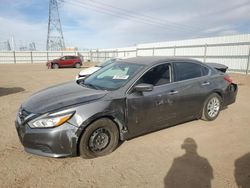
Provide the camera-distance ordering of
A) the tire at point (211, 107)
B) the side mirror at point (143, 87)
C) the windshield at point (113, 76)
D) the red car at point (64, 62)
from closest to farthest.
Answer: the side mirror at point (143, 87) → the windshield at point (113, 76) → the tire at point (211, 107) → the red car at point (64, 62)

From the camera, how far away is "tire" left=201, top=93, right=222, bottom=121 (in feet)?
14.8

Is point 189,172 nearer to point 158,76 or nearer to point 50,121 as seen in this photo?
point 158,76

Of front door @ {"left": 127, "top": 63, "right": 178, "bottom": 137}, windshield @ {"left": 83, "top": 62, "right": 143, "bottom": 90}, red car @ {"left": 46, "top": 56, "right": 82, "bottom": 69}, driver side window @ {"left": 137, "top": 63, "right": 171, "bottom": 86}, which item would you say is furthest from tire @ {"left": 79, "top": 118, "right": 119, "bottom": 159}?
red car @ {"left": 46, "top": 56, "right": 82, "bottom": 69}

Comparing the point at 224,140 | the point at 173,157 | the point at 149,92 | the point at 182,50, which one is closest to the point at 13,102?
the point at 149,92

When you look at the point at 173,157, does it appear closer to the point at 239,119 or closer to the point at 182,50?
the point at 239,119

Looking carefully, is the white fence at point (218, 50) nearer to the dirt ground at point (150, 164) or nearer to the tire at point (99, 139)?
the dirt ground at point (150, 164)

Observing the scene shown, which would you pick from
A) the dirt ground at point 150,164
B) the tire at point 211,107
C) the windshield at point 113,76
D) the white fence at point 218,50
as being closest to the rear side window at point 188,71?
the tire at point 211,107

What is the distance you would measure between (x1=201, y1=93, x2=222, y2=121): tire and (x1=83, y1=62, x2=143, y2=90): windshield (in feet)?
6.36

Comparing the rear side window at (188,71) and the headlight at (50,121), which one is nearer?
the headlight at (50,121)

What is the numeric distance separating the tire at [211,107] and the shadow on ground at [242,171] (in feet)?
4.67

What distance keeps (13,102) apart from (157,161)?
5351mm

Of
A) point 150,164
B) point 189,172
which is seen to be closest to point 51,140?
point 150,164

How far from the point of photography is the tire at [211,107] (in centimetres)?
450

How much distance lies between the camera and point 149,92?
3469 millimetres
